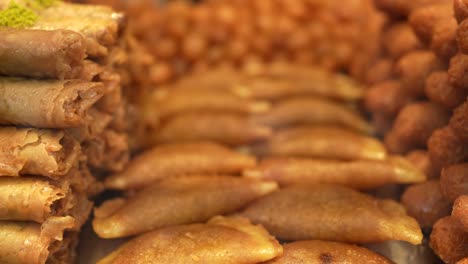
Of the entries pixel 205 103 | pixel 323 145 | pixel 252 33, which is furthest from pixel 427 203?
pixel 252 33

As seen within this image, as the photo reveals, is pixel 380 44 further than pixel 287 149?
Yes

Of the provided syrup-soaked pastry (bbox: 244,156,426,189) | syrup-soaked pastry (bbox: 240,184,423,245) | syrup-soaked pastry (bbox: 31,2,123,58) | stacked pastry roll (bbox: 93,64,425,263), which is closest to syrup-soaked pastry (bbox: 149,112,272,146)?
stacked pastry roll (bbox: 93,64,425,263)

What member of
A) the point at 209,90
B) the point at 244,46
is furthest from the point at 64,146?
the point at 244,46

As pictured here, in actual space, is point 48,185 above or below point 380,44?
below

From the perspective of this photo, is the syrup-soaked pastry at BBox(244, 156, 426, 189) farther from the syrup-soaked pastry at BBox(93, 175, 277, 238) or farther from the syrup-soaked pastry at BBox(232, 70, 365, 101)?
the syrup-soaked pastry at BBox(232, 70, 365, 101)

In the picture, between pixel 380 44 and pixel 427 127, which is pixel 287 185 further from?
pixel 380 44

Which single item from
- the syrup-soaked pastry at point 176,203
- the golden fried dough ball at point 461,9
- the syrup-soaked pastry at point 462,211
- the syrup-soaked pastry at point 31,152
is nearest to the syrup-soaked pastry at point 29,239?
the syrup-soaked pastry at point 31,152

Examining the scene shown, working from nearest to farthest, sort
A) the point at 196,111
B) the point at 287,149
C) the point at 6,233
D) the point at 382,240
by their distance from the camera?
the point at 6,233 → the point at 382,240 → the point at 287,149 → the point at 196,111
